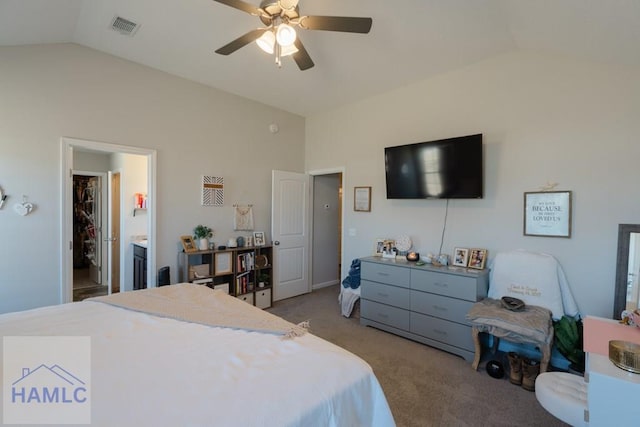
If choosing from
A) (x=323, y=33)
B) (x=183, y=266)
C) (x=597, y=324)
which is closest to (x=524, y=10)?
(x=323, y=33)

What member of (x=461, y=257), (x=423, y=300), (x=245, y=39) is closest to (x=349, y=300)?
(x=423, y=300)

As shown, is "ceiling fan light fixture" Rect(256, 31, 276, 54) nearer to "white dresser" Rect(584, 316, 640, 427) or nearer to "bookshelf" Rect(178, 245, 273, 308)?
"bookshelf" Rect(178, 245, 273, 308)

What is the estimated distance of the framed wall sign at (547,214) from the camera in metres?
2.58

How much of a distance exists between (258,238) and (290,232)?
0.55 m

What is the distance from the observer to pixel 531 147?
9.13 ft

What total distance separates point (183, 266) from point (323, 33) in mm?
3041

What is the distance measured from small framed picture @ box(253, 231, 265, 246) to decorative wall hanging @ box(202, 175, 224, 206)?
0.68m

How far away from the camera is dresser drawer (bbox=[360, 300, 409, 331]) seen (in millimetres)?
3234

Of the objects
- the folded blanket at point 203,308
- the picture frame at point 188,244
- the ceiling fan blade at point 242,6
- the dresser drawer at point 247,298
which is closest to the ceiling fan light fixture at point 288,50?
the ceiling fan blade at point 242,6

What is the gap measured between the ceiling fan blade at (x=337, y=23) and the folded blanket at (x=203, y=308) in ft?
6.33

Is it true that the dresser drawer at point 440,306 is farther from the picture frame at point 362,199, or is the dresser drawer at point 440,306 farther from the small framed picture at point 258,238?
the small framed picture at point 258,238

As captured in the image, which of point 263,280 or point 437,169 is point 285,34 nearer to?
point 437,169

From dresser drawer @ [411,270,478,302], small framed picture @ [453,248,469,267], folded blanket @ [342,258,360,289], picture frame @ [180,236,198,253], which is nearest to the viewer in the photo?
dresser drawer @ [411,270,478,302]

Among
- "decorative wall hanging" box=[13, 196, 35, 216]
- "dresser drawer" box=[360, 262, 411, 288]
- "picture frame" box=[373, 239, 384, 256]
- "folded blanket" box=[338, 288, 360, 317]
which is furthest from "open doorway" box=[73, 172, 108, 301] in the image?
"picture frame" box=[373, 239, 384, 256]
